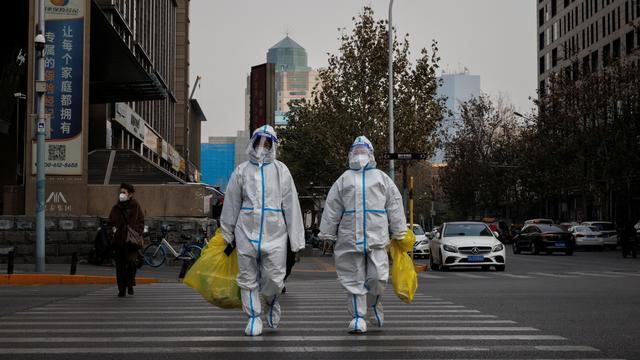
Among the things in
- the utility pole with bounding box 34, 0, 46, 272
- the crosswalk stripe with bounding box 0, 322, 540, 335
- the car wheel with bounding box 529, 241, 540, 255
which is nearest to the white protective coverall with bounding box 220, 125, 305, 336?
the crosswalk stripe with bounding box 0, 322, 540, 335

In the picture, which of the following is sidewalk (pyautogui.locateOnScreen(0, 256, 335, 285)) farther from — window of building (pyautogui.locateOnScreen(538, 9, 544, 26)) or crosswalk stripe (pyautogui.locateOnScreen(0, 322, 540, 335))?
window of building (pyautogui.locateOnScreen(538, 9, 544, 26))

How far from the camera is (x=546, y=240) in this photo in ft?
131

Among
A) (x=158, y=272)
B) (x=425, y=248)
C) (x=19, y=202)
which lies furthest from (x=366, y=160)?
(x=425, y=248)

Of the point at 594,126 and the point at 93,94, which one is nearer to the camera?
the point at 93,94

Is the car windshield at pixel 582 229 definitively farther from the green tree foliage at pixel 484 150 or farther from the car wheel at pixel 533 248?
the green tree foliage at pixel 484 150

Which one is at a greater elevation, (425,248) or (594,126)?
(594,126)

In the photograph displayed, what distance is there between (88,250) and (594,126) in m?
35.0

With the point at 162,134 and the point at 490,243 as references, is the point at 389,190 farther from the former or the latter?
the point at 162,134

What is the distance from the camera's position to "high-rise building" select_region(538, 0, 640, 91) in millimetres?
66312

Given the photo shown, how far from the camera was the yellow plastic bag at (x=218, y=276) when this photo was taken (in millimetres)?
9000

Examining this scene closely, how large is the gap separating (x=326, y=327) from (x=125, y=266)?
18.2 feet

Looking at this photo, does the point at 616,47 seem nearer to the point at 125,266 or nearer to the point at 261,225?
the point at 125,266

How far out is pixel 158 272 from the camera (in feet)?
72.1

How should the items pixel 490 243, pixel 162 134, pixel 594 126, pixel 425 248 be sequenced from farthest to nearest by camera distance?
1. pixel 162 134
2. pixel 594 126
3. pixel 425 248
4. pixel 490 243
